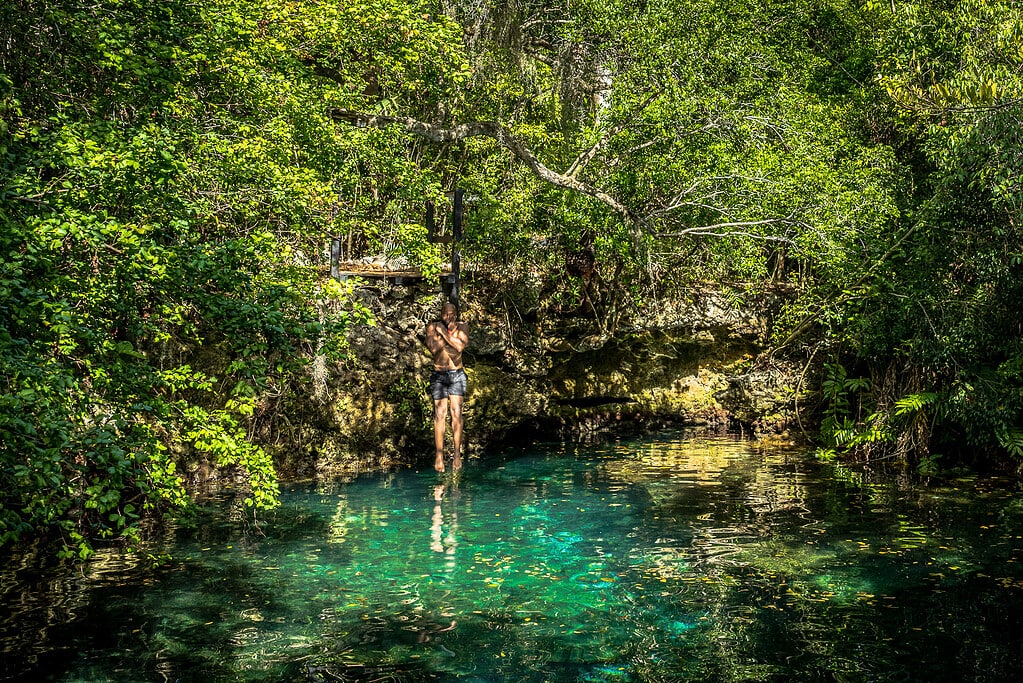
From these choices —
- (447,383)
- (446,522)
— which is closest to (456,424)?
(447,383)

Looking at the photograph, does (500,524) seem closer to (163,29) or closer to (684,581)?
(684,581)

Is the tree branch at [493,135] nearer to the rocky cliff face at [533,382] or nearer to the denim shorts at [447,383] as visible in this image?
the rocky cliff face at [533,382]

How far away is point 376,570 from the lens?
8.80 metres

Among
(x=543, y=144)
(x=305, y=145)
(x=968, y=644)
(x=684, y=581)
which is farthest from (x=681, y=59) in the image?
(x=968, y=644)

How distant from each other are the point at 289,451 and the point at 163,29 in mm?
8367

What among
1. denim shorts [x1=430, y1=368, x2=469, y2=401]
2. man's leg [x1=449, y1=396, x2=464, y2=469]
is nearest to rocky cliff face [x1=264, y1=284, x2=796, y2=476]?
man's leg [x1=449, y1=396, x2=464, y2=469]

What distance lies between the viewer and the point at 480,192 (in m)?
16.6

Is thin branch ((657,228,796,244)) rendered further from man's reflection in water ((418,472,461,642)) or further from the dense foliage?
man's reflection in water ((418,472,461,642))

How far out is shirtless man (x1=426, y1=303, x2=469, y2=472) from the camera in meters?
14.2

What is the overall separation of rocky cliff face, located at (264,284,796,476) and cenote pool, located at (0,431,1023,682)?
8.66ft

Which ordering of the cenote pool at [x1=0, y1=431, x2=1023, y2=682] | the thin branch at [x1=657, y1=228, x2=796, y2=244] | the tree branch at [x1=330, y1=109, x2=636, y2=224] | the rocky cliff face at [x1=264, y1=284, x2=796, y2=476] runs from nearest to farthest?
the cenote pool at [x1=0, y1=431, x2=1023, y2=682]
the thin branch at [x1=657, y1=228, x2=796, y2=244]
the tree branch at [x1=330, y1=109, x2=636, y2=224]
the rocky cliff face at [x1=264, y1=284, x2=796, y2=476]

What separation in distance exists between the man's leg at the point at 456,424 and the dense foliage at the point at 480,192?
8.18ft

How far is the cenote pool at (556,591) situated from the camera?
634 centimetres

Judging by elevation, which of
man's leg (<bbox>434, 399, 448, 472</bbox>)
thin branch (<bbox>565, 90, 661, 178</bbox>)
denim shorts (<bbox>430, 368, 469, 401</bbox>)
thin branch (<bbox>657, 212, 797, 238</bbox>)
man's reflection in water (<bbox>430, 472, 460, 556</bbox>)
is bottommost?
man's reflection in water (<bbox>430, 472, 460, 556</bbox>)
